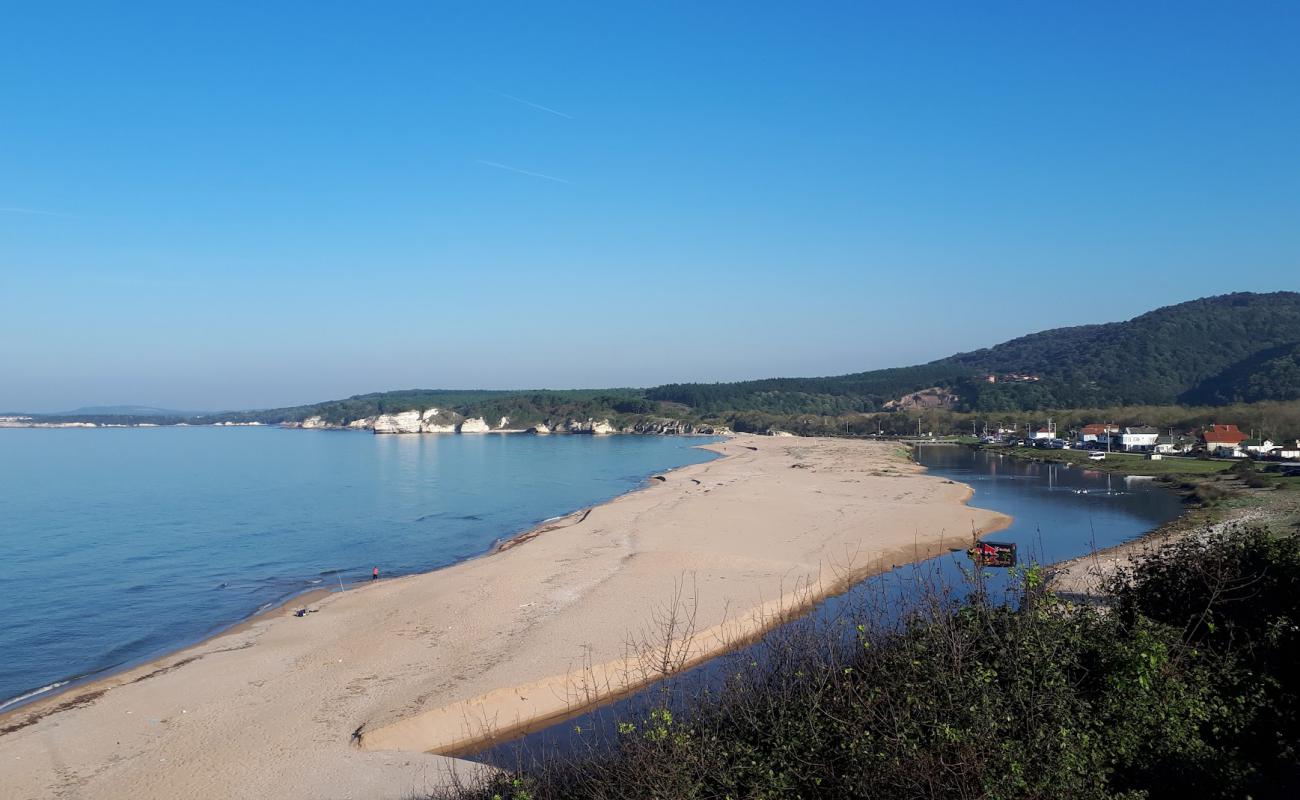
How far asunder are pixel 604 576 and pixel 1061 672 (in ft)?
54.4

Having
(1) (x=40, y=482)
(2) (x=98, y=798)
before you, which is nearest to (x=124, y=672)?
(2) (x=98, y=798)

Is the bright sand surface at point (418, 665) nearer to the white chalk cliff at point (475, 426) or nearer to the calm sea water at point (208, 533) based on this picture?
the calm sea water at point (208, 533)

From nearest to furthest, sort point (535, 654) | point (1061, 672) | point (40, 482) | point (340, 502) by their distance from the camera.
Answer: point (1061, 672) < point (535, 654) < point (340, 502) < point (40, 482)

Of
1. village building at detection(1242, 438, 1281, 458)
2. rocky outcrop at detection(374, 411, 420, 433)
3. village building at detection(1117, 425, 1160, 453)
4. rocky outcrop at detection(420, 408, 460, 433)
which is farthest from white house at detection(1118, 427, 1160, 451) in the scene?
rocky outcrop at detection(374, 411, 420, 433)

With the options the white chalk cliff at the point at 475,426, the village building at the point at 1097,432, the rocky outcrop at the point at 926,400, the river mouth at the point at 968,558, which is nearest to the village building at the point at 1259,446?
the river mouth at the point at 968,558

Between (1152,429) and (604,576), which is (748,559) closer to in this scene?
(604,576)

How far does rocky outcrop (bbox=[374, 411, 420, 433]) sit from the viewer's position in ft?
527

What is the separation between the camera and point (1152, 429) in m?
80.9

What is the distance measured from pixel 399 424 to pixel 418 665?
501ft

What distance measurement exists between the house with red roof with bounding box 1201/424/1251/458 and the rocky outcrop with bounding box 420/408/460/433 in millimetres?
126607

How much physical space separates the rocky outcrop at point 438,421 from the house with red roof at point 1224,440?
415 ft

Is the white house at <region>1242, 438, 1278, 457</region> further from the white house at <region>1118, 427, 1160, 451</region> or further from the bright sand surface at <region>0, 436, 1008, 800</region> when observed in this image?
the bright sand surface at <region>0, 436, 1008, 800</region>

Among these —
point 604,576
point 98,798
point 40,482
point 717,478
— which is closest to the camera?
point 98,798

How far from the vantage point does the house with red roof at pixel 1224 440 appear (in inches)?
2488
